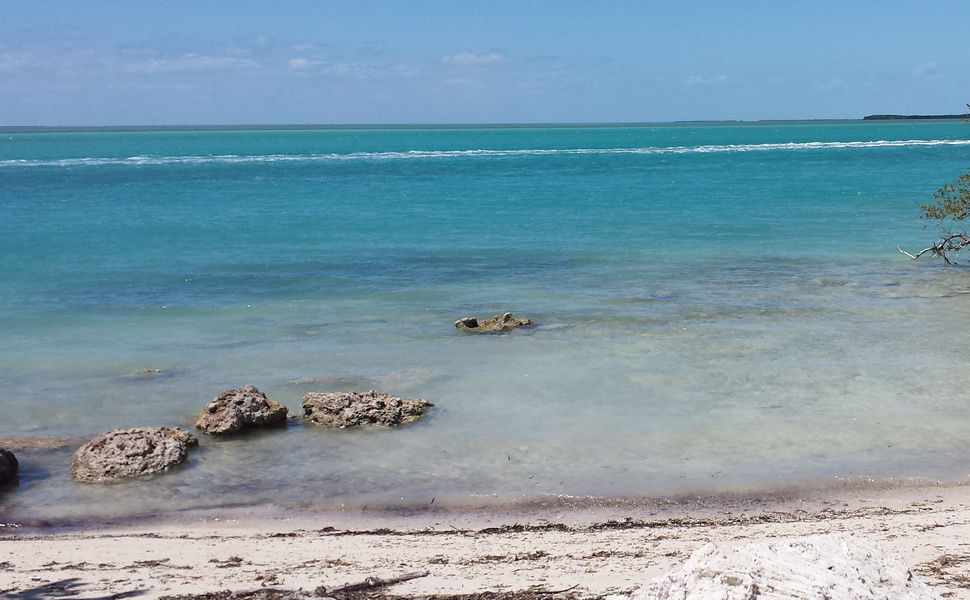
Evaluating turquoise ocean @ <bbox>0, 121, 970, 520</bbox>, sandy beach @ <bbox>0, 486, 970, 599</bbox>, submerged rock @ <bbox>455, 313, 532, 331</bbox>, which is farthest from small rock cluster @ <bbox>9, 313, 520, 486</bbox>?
submerged rock @ <bbox>455, 313, 532, 331</bbox>

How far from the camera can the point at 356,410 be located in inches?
422

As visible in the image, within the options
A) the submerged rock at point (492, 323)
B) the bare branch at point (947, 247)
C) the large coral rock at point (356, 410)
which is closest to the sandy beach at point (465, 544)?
the large coral rock at point (356, 410)

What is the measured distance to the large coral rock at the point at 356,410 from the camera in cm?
1069

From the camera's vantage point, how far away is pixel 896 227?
2744cm

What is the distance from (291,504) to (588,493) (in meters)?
2.56

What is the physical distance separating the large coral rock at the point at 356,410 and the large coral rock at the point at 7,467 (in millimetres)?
2908

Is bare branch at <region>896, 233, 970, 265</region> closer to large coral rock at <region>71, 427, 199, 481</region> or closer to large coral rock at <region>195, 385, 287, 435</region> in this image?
large coral rock at <region>195, 385, 287, 435</region>

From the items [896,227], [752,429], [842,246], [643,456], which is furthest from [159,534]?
[896,227]

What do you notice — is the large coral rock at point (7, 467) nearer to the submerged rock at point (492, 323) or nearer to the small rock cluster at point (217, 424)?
the small rock cluster at point (217, 424)

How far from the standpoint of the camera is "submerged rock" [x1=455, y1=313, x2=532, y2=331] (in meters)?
15.1

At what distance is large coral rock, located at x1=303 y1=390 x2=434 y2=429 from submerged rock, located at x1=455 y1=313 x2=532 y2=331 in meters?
4.17

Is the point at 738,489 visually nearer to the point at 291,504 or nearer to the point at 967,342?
the point at 291,504

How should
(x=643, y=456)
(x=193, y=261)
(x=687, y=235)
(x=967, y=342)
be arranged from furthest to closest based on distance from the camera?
(x=687, y=235)
(x=193, y=261)
(x=967, y=342)
(x=643, y=456)

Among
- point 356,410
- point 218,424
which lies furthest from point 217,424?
point 356,410
